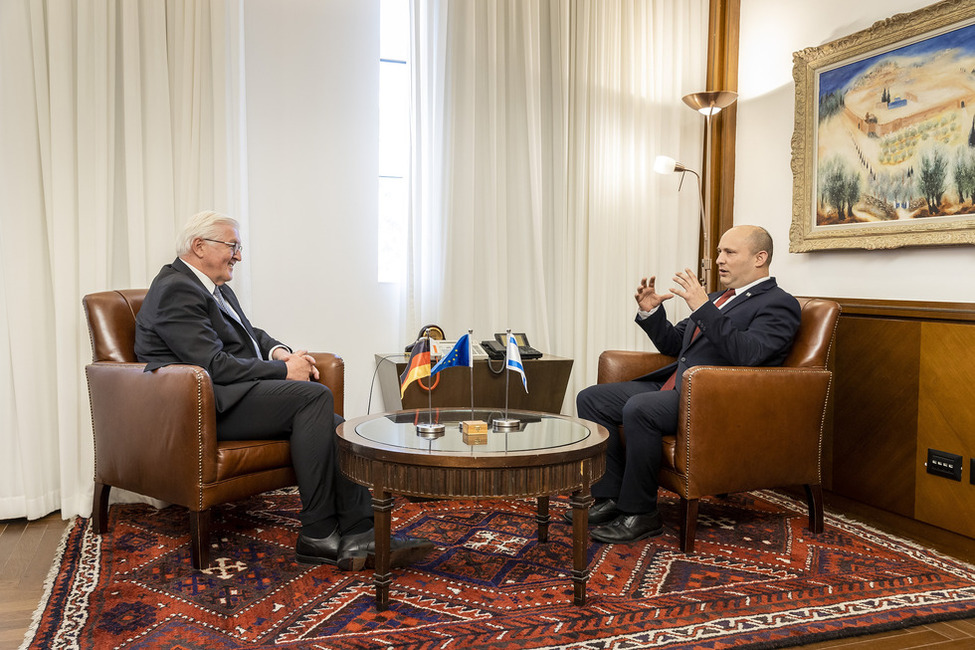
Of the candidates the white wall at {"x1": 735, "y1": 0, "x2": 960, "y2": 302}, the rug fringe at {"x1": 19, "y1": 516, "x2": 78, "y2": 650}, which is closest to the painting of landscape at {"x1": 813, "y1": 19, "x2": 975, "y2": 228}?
the white wall at {"x1": 735, "y1": 0, "x2": 960, "y2": 302}

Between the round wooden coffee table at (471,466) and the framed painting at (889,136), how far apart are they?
→ 6.15 feet

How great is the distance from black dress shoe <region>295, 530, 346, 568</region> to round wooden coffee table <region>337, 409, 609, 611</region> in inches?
16.5

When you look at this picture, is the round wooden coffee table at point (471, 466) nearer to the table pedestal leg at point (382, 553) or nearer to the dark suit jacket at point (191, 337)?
the table pedestal leg at point (382, 553)

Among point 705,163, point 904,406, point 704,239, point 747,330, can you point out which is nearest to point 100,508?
point 747,330

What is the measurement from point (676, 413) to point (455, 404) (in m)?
1.12

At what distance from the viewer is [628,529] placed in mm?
3045

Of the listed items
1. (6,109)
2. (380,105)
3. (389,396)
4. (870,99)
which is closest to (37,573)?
(389,396)

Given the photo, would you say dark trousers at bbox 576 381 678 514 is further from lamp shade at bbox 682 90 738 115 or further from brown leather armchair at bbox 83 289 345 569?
lamp shade at bbox 682 90 738 115

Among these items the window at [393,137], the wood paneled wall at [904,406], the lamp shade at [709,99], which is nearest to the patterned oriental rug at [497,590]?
the wood paneled wall at [904,406]

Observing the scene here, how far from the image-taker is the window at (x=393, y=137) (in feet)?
13.5

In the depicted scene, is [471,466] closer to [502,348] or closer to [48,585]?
[48,585]

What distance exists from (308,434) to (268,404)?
195mm

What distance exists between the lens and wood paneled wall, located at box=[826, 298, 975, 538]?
10.00ft

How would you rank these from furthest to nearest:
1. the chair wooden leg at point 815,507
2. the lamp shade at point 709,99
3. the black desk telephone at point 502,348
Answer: the lamp shade at point 709,99
the black desk telephone at point 502,348
the chair wooden leg at point 815,507
